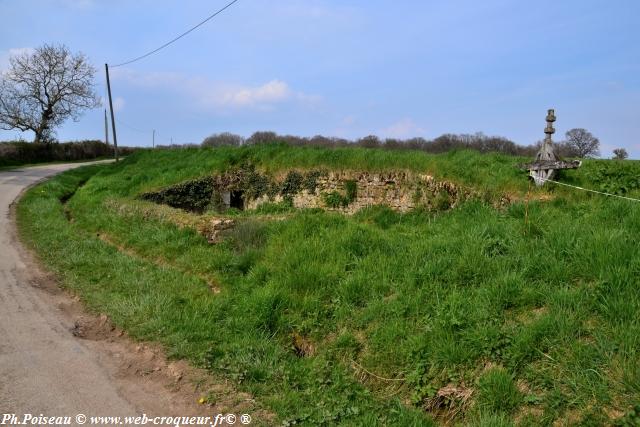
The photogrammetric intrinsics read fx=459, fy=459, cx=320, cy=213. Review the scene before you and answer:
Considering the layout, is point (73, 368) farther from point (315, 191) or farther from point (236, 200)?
point (236, 200)

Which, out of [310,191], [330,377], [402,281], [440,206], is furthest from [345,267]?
[310,191]

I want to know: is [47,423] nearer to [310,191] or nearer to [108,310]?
[108,310]

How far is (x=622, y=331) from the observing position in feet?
12.6

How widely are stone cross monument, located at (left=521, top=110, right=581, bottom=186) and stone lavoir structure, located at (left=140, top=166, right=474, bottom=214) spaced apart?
4.65 feet

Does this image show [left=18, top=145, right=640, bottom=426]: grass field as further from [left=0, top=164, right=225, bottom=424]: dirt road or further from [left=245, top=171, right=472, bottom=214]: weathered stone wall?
[left=245, top=171, right=472, bottom=214]: weathered stone wall

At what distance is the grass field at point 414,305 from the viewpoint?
12.8 feet

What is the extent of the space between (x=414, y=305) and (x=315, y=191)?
7.92 meters

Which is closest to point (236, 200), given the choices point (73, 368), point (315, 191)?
point (315, 191)

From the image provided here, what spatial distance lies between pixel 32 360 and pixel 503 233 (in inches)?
228

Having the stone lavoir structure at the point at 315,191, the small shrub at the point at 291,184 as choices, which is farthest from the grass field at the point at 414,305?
the small shrub at the point at 291,184

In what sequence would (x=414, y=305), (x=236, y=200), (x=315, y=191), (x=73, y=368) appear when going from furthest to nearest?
(x=236, y=200)
(x=315, y=191)
(x=414, y=305)
(x=73, y=368)

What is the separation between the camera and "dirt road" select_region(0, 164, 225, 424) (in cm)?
401

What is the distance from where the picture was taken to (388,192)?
1147 cm

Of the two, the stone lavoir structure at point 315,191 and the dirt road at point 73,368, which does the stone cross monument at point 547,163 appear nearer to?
the stone lavoir structure at point 315,191
